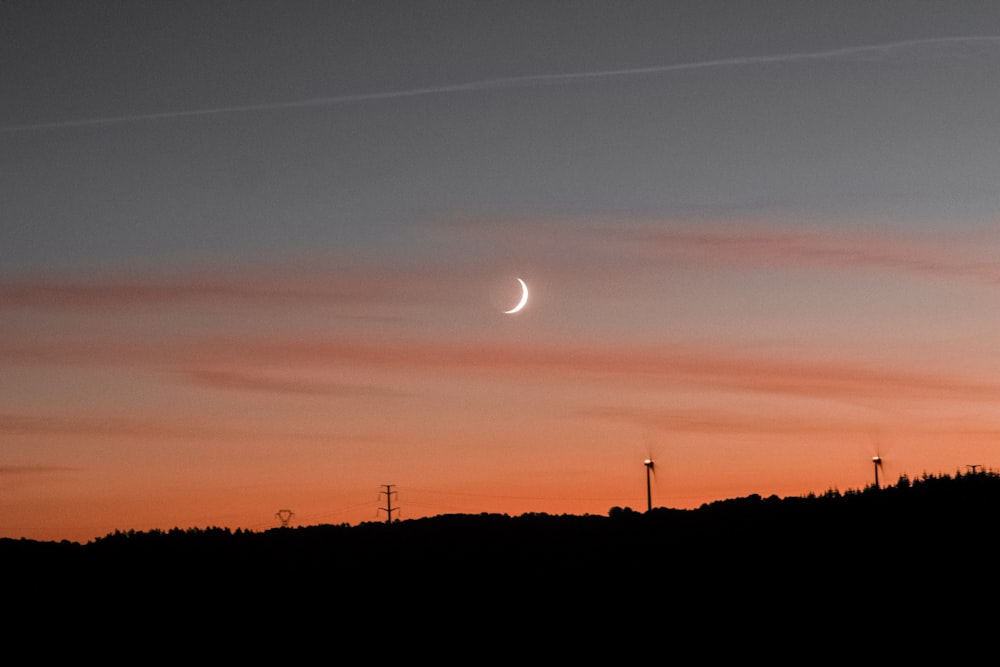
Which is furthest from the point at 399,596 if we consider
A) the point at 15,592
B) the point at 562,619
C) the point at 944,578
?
the point at 944,578

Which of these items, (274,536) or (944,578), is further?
(274,536)

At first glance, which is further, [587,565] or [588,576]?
[587,565]

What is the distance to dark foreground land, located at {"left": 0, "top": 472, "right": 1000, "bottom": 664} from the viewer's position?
48969mm

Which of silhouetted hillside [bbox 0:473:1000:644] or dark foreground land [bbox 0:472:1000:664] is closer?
dark foreground land [bbox 0:472:1000:664]

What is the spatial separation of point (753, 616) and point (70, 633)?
86.4 feet

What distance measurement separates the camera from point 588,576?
5888cm

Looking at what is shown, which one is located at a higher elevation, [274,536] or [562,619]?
[274,536]

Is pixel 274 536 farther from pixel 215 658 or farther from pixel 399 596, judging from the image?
pixel 215 658

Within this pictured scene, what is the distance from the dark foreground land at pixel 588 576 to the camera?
48969 mm

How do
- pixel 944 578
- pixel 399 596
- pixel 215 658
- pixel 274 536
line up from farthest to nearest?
pixel 274 536, pixel 399 596, pixel 215 658, pixel 944 578

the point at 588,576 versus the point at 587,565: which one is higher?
the point at 587,565

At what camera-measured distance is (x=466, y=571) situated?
62.0m

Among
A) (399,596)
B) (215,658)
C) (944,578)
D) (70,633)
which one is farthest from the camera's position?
(399,596)

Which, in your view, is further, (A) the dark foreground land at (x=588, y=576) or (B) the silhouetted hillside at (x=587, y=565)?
(B) the silhouetted hillside at (x=587, y=565)
